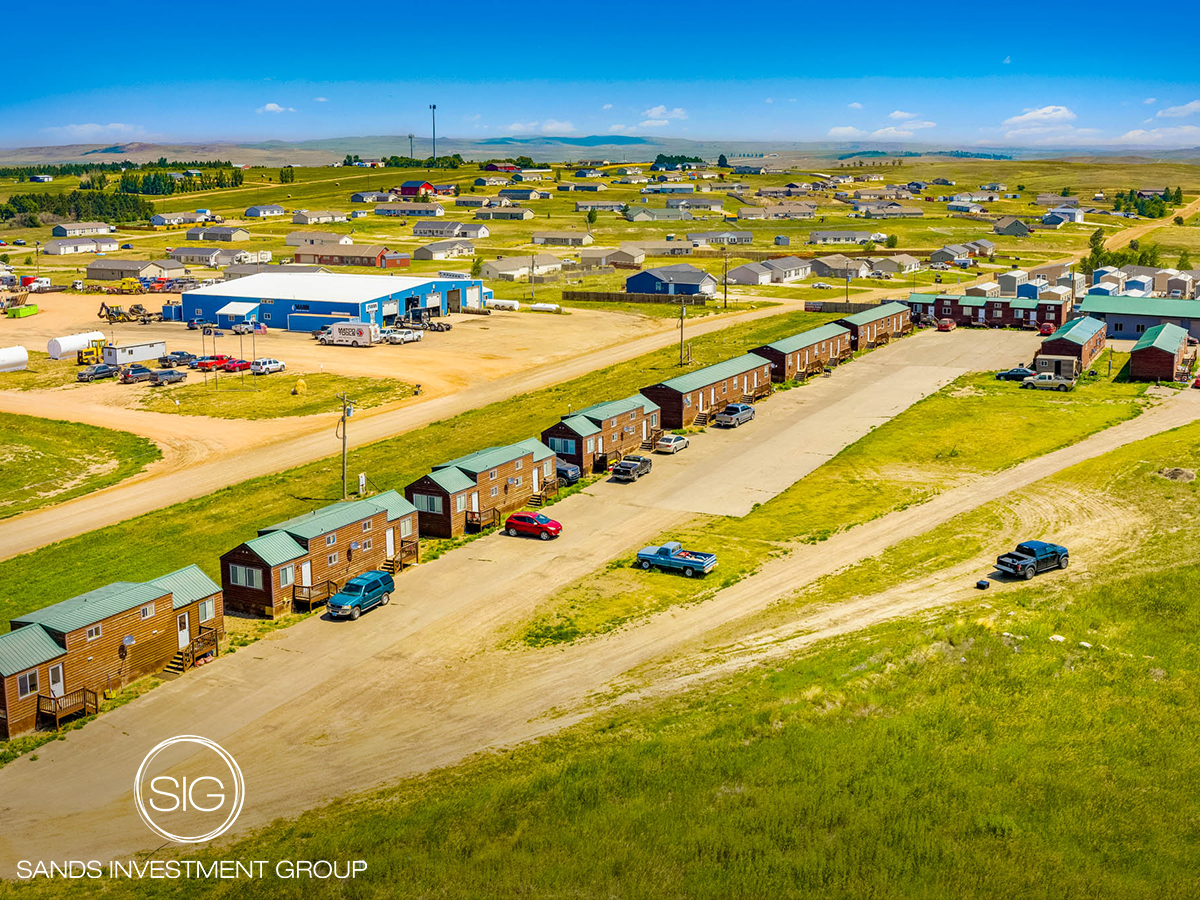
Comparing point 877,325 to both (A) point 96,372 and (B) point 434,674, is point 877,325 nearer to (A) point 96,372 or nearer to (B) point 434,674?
(A) point 96,372

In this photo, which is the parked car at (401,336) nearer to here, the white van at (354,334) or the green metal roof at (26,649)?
the white van at (354,334)

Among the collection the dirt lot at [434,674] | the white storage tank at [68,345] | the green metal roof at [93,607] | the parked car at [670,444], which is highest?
the white storage tank at [68,345]

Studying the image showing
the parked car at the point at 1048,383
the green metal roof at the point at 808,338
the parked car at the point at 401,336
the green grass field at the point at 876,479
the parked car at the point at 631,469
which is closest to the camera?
the green grass field at the point at 876,479

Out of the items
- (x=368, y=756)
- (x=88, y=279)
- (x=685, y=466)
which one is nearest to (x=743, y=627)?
(x=368, y=756)

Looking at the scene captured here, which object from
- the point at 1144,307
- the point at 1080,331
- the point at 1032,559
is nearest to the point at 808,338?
the point at 1080,331

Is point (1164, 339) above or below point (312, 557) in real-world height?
above

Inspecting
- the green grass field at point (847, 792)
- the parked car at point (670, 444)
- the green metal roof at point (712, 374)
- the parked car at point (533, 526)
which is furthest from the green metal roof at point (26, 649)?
the green metal roof at point (712, 374)

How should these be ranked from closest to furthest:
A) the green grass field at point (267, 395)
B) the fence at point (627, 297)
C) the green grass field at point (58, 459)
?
the green grass field at point (58, 459), the green grass field at point (267, 395), the fence at point (627, 297)

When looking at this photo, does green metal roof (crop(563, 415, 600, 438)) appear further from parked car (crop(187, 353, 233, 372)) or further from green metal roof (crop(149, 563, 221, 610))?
parked car (crop(187, 353, 233, 372))

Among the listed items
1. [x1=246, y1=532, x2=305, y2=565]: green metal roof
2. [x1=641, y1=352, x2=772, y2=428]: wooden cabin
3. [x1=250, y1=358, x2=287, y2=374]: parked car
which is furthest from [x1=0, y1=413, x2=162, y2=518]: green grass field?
[x1=641, y1=352, x2=772, y2=428]: wooden cabin
